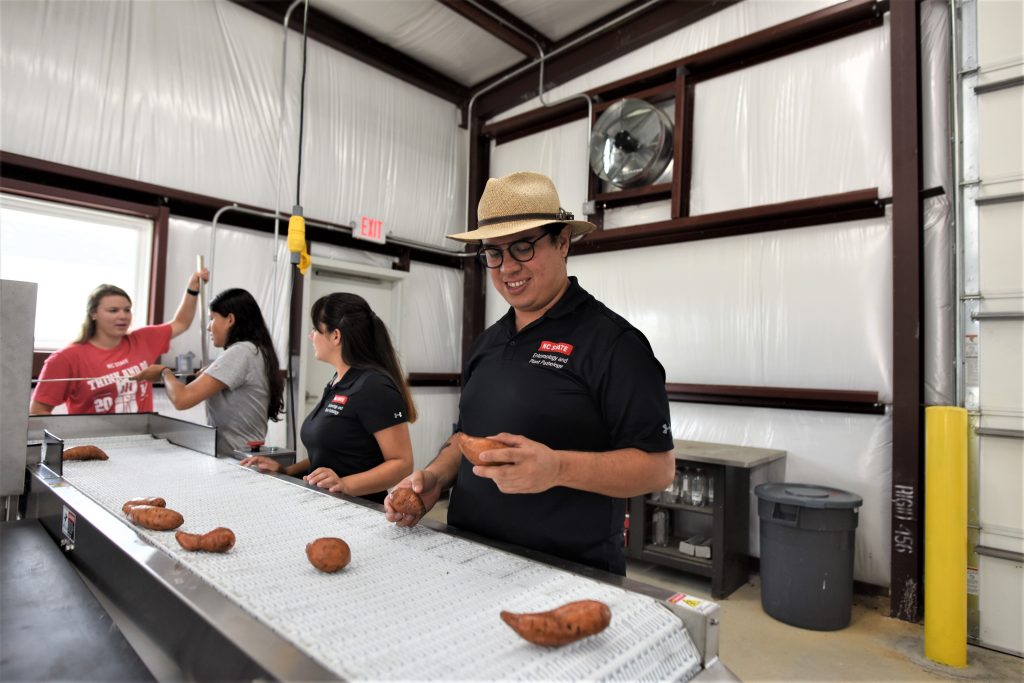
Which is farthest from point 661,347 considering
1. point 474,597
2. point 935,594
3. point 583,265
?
point 474,597

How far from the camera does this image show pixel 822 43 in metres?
3.57

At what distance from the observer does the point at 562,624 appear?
2.34ft

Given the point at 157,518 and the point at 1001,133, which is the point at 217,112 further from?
the point at 1001,133

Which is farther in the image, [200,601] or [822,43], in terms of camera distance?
[822,43]

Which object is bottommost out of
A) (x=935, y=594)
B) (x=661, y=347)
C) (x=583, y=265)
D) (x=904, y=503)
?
(x=935, y=594)

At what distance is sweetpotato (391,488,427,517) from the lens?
1.16 m

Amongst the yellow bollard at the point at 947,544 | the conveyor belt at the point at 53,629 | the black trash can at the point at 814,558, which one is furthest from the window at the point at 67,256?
the yellow bollard at the point at 947,544

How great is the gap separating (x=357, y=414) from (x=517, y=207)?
932mm

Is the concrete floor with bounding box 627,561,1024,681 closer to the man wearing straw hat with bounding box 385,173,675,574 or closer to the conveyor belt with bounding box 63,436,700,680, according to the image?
the man wearing straw hat with bounding box 385,173,675,574

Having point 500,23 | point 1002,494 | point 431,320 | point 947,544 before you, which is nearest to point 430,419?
point 431,320

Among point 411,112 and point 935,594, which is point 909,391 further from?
point 411,112

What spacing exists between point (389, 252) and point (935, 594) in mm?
4391

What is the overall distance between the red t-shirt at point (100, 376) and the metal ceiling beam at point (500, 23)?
3044mm

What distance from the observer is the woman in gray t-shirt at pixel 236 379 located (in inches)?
97.7
